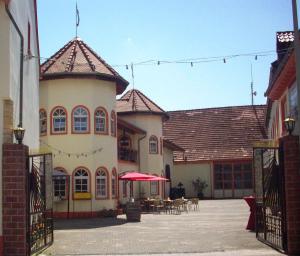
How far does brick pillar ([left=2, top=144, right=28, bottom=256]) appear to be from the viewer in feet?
41.8

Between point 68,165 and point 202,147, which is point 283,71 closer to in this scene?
point 68,165

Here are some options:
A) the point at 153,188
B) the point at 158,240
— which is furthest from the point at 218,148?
the point at 158,240

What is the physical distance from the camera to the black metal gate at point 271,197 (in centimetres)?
1376

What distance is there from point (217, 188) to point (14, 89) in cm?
3800

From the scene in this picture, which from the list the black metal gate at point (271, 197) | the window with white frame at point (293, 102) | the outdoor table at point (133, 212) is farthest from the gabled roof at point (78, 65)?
the black metal gate at point (271, 197)

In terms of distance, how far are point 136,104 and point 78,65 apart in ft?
34.3

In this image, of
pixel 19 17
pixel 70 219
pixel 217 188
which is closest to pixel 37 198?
pixel 19 17

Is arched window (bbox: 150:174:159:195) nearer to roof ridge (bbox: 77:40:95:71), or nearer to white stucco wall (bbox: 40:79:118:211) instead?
white stucco wall (bbox: 40:79:118:211)

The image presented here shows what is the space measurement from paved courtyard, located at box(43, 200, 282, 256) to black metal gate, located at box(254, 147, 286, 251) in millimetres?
431

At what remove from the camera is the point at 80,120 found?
2870cm

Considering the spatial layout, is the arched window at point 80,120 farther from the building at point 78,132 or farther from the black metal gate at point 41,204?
the black metal gate at point 41,204

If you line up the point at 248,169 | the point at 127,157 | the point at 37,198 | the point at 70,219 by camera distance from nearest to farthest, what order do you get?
the point at 37,198 → the point at 70,219 → the point at 127,157 → the point at 248,169

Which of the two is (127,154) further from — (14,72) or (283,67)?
(14,72)

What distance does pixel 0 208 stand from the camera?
12.8 meters
